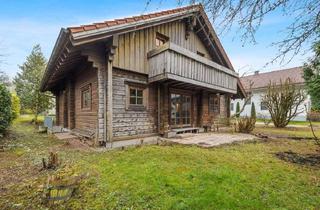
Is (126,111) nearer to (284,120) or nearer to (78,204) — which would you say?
(78,204)

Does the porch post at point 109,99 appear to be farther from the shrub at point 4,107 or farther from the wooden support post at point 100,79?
the shrub at point 4,107

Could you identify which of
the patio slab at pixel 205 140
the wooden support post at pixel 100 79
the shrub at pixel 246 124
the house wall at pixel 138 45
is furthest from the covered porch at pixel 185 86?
the wooden support post at pixel 100 79

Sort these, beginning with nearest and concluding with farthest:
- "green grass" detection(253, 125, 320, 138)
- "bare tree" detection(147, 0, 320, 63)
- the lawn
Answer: the lawn
"bare tree" detection(147, 0, 320, 63)
"green grass" detection(253, 125, 320, 138)

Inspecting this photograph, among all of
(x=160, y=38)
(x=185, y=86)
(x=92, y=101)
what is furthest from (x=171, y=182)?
(x=160, y=38)

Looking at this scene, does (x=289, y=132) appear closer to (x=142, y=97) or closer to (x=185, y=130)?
(x=185, y=130)

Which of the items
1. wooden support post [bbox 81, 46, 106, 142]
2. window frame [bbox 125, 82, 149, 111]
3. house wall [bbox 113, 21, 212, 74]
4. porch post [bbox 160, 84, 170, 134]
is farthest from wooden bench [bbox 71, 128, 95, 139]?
porch post [bbox 160, 84, 170, 134]

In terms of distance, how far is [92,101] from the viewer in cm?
733

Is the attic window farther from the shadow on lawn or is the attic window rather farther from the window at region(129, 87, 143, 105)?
the shadow on lawn

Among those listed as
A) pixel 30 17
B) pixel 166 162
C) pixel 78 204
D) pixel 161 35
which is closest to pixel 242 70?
pixel 161 35

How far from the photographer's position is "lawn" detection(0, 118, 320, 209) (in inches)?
108

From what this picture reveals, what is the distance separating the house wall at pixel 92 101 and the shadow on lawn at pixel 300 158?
20.2 feet

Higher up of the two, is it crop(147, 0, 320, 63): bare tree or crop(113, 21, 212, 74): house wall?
crop(113, 21, 212, 74): house wall

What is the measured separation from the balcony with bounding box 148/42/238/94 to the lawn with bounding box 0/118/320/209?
133 inches

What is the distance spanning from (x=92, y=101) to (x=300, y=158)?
7.11m
